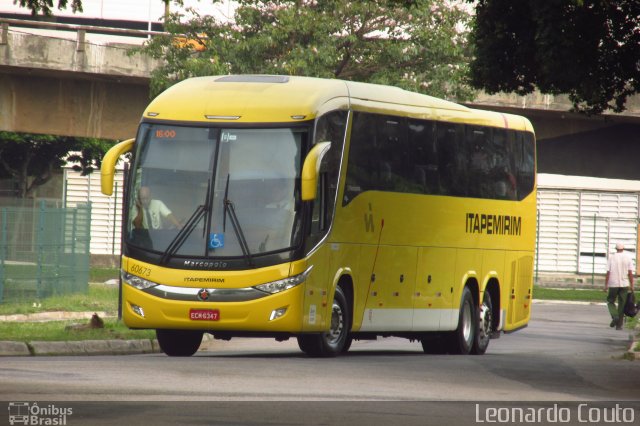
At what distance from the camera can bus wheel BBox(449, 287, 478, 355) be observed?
21.2m

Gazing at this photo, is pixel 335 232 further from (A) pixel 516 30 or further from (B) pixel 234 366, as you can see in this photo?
(A) pixel 516 30

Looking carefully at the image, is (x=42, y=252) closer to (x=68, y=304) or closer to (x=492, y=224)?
(x=68, y=304)

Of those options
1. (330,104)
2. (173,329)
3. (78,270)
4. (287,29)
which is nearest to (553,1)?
(330,104)

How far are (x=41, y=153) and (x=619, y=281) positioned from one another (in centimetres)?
2918

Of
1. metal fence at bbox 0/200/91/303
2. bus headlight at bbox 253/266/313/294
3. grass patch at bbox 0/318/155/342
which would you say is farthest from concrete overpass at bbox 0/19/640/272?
bus headlight at bbox 253/266/313/294

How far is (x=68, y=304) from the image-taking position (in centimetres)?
2695

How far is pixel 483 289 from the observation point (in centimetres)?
2180

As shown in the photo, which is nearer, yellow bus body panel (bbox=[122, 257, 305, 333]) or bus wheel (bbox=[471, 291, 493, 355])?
yellow bus body panel (bbox=[122, 257, 305, 333])

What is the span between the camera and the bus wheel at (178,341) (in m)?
17.8

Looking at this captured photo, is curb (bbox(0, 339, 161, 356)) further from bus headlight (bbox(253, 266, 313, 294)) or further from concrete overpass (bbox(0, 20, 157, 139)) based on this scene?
concrete overpass (bbox(0, 20, 157, 139))

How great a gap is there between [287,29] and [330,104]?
18115 mm

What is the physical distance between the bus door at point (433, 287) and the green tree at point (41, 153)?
32.6 meters

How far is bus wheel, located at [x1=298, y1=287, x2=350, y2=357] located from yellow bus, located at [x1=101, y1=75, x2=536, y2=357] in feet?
0.07

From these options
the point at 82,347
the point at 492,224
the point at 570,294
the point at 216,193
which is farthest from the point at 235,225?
the point at 570,294
